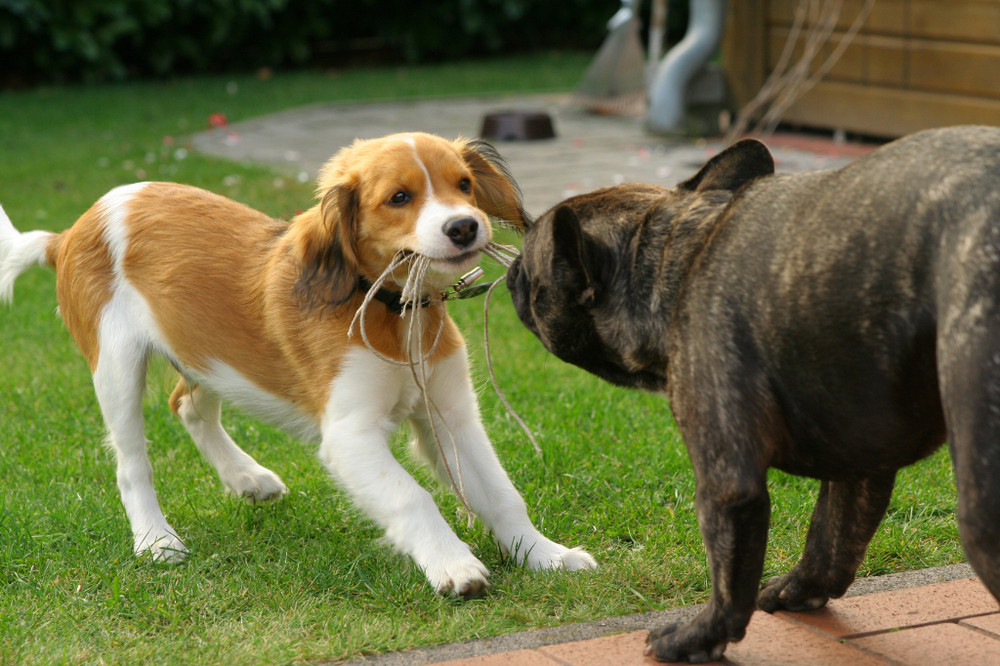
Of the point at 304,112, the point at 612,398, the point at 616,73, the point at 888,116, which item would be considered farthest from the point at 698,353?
the point at 304,112

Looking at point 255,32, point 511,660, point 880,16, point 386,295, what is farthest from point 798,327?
point 255,32

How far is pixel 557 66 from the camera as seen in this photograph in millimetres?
19281

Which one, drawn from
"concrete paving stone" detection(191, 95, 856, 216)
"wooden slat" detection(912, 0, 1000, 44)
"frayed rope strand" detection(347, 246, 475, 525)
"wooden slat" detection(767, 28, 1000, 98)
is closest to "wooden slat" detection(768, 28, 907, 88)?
"wooden slat" detection(767, 28, 1000, 98)

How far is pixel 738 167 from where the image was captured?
3027 millimetres

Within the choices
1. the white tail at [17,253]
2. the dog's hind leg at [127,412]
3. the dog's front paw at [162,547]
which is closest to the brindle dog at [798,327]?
the dog's front paw at [162,547]

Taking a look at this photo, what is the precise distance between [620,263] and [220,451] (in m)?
1.90

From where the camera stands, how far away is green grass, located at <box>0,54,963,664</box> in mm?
3100

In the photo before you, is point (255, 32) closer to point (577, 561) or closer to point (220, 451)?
point (220, 451)

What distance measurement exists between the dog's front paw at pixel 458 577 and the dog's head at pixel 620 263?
68cm

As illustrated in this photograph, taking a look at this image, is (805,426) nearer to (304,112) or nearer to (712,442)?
(712,442)

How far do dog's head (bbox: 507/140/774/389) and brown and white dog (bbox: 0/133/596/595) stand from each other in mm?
394

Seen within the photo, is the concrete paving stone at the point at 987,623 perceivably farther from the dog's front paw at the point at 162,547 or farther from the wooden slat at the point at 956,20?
the wooden slat at the point at 956,20

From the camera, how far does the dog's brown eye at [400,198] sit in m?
3.39

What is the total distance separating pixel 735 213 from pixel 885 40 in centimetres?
842
